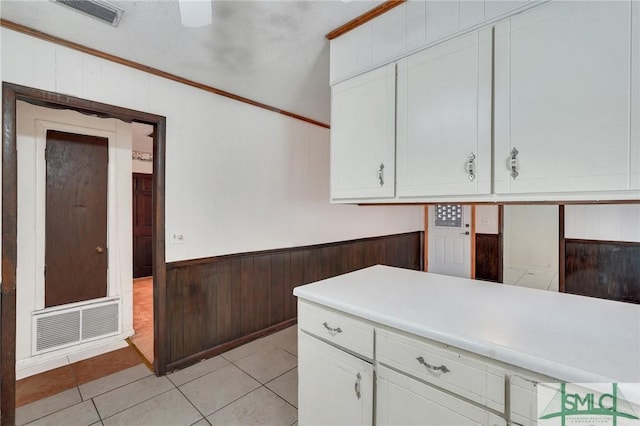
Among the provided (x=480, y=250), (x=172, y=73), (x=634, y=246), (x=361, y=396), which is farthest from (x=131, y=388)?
(x=634, y=246)

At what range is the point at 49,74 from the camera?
186 centimetres

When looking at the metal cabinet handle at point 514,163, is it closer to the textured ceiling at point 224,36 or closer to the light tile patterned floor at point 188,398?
the textured ceiling at point 224,36

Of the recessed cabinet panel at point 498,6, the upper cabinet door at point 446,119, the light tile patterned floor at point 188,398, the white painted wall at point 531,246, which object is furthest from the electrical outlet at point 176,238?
the white painted wall at point 531,246

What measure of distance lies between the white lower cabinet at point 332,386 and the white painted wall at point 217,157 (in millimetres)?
1487

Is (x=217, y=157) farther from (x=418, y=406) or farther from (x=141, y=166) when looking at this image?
(x=141, y=166)

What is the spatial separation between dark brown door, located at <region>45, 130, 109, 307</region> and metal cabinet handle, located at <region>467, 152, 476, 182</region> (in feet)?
10.7

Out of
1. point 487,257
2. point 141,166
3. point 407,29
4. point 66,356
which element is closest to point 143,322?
point 66,356

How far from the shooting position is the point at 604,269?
3.50 meters

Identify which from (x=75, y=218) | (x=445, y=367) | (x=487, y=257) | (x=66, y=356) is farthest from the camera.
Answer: (x=487, y=257)

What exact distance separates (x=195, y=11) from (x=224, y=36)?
17.1 inches

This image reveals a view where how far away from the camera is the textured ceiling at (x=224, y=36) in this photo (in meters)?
1.60

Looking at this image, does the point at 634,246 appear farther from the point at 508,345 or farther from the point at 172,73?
the point at 172,73

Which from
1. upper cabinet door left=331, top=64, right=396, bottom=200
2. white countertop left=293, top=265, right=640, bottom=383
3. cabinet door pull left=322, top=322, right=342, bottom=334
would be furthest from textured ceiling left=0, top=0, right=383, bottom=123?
cabinet door pull left=322, top=322, right=342, bottom=334

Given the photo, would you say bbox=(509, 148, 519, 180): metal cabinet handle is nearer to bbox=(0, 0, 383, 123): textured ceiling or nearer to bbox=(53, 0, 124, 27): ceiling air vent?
Answer: bbox=(0, 0, 383, 123): textured ceiling
